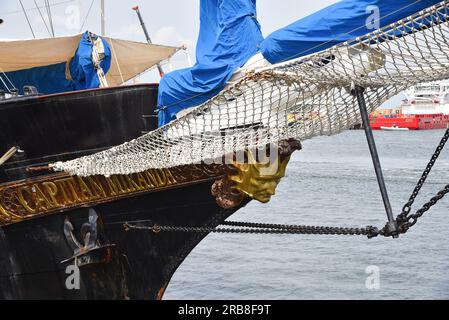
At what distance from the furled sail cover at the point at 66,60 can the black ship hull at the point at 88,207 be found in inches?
40.2

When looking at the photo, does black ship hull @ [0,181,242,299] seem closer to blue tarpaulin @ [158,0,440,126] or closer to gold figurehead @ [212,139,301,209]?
gold figurehead @ [212,139,301,209]

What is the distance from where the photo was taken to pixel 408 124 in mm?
64750

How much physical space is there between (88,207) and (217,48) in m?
2.27

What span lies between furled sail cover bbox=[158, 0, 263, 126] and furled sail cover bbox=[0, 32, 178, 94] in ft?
6.65

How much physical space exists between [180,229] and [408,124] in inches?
2319

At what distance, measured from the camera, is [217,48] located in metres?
6.70

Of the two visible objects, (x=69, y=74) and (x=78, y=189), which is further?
(x=69, y=74)

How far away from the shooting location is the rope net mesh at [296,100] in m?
5.03

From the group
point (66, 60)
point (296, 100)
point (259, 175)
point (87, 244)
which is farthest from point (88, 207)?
point (296, 100)

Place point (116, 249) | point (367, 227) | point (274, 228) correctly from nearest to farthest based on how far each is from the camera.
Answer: point (367, 227) < point (274, 228) < point (116, 249)

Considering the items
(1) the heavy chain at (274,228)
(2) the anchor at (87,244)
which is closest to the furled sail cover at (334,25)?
(1) the heavy chain at (274,228)

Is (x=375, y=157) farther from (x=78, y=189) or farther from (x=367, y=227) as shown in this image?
(x=78, y=189)
